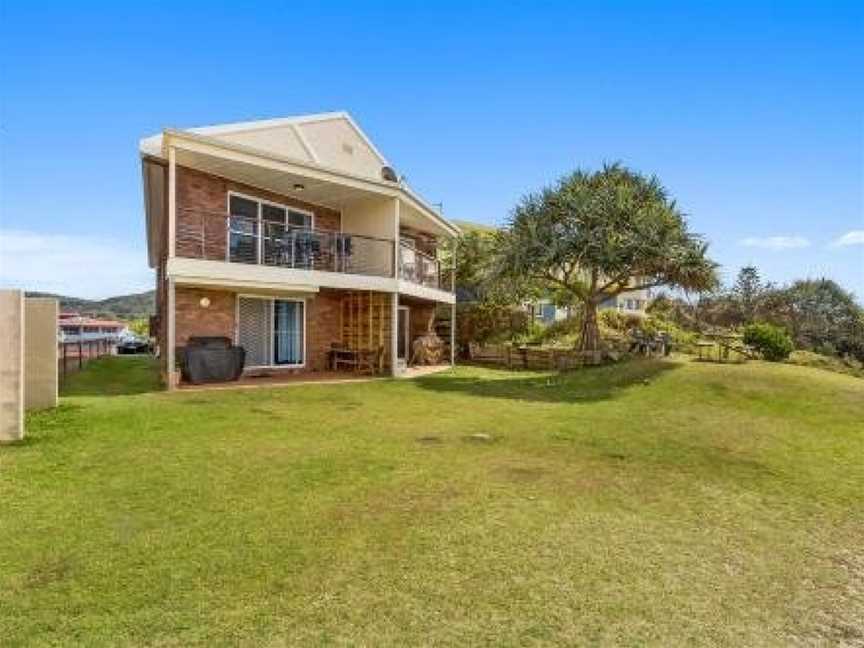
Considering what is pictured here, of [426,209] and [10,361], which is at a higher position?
[426,209]

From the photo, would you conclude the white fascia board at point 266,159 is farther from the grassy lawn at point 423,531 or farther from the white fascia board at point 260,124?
the grassy lawn at point 423,531

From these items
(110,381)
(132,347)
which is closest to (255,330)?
(110,381)

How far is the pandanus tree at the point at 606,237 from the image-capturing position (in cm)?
1795

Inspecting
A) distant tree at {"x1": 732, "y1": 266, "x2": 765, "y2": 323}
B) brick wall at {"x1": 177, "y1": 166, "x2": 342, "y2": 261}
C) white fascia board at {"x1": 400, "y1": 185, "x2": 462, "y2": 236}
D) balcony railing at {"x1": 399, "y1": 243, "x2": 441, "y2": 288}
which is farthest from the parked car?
distant tree at {"x1": 732, "y1": 266, "x2": 765, "y2": 323}

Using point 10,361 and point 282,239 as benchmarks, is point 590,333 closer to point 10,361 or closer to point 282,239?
point 282,239

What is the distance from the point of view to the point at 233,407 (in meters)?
11.3

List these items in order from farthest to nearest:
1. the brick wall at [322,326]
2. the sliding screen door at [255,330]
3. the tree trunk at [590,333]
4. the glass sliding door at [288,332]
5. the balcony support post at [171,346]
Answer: the tree trunk at [590,333] → the brick wall at [322,326] → the glass sliding door at [288,332] → the sliding screen door at [255,330] → the balcony support post at [171,346]

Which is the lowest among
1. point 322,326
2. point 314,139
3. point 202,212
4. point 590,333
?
point 590,333

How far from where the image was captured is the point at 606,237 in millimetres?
18141

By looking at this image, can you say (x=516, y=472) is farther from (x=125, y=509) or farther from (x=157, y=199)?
(x=157, y=199)

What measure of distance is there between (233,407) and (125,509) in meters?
5.98

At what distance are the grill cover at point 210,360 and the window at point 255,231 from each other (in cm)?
247

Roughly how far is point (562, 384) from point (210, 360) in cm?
900

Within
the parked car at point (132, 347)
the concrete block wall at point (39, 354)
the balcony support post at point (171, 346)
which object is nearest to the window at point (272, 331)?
the balcony support post at point (171, 346)
